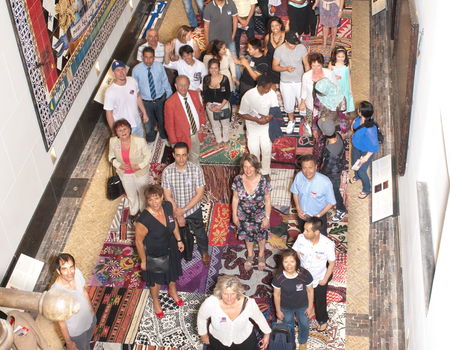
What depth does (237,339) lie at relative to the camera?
5.62 m

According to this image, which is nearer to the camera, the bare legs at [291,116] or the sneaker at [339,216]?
the sneaker at [339,216]

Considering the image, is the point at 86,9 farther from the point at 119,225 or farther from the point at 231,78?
the point at 119,225

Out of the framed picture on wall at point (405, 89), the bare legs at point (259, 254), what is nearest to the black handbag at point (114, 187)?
the bare legs at point (259, 254)

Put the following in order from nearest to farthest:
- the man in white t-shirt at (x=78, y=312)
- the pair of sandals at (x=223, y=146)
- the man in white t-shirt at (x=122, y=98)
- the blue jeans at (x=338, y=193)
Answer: the man in white t-shirt at (x=78, y=312), the blue jeans at (x=338, y=193), the man in white t-shirt at (x=122, y=98), the pair of sandals at (x=223, y=146)

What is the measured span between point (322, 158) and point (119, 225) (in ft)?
9.71

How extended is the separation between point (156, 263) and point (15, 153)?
7.46 ft

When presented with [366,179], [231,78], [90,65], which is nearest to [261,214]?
[366,179]

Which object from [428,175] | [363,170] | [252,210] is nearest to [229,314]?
[252,210]

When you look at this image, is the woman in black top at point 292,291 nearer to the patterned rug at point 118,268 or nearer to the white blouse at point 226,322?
the white blouse at point 226,322

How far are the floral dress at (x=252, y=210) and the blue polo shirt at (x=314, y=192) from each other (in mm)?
383

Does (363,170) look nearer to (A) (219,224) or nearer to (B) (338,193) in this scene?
(B) (338,193)

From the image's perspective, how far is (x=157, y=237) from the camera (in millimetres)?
6215

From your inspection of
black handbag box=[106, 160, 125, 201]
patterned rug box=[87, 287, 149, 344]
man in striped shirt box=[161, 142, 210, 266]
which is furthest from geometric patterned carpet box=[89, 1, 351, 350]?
man in striped shirt box=[161, 142, 210, 266]

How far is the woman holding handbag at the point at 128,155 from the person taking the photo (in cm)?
728
